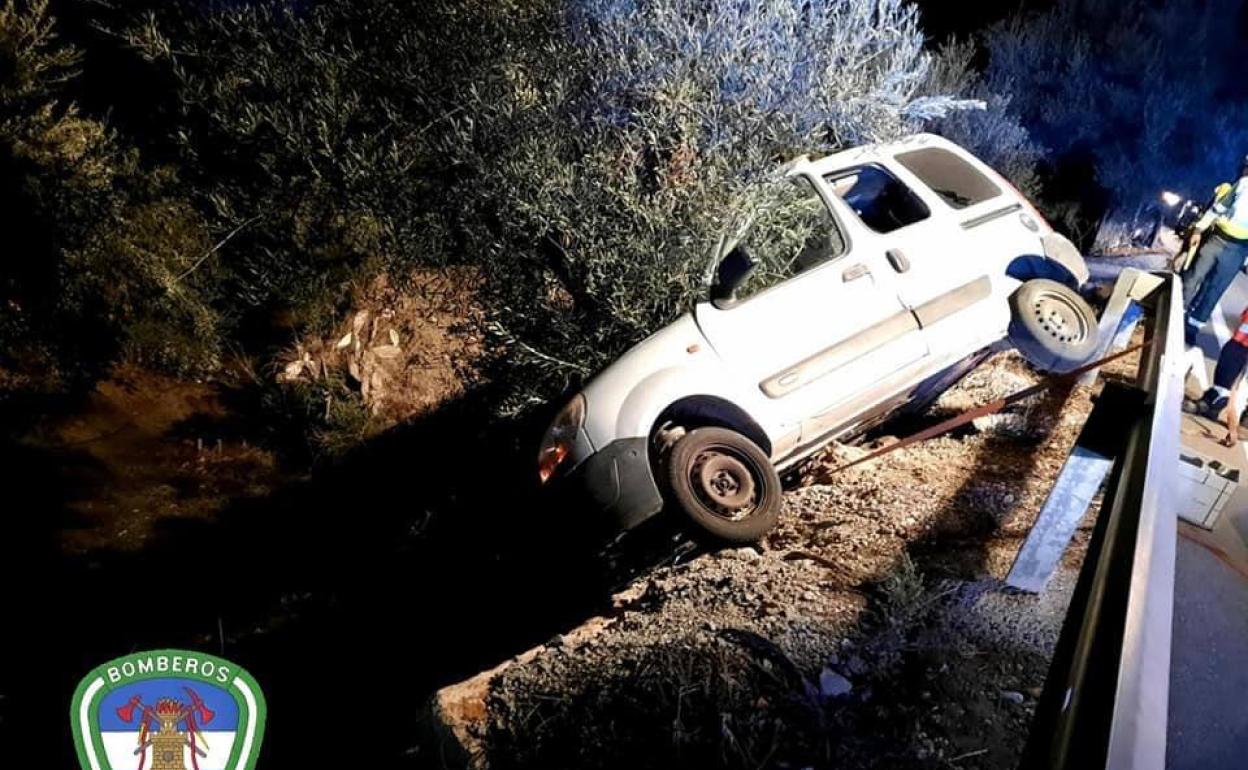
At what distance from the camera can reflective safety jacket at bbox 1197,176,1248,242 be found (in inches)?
242

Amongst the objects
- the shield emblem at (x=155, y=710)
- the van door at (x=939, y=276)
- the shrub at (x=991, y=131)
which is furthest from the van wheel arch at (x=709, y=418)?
the shrub at (x=991, y=131)

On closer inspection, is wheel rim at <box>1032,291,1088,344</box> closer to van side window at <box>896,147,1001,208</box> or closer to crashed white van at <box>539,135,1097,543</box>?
crashed white van at <box>539,135,1097,543</box>

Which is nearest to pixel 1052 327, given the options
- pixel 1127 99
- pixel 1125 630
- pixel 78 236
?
pixel 1125 630

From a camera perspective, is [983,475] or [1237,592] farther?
[983,475]

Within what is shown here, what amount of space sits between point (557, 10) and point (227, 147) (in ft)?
13.8

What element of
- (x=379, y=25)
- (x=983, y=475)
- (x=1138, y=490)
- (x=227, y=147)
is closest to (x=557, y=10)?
(x=379, y=25)

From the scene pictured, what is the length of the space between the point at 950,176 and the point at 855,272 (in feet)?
5.13

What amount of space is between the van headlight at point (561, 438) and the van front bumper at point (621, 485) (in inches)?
9.1

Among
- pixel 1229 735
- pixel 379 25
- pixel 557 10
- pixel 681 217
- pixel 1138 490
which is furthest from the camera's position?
pixel 379 25

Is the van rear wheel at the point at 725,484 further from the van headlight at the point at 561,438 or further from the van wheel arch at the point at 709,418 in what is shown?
the van headlight at the point at 561,438

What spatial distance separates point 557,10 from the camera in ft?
24.5

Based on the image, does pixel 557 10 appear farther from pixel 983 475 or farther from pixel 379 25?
pixel 983 475

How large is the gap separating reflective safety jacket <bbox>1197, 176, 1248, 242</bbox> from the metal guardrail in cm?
443

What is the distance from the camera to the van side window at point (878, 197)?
570 centimetres
